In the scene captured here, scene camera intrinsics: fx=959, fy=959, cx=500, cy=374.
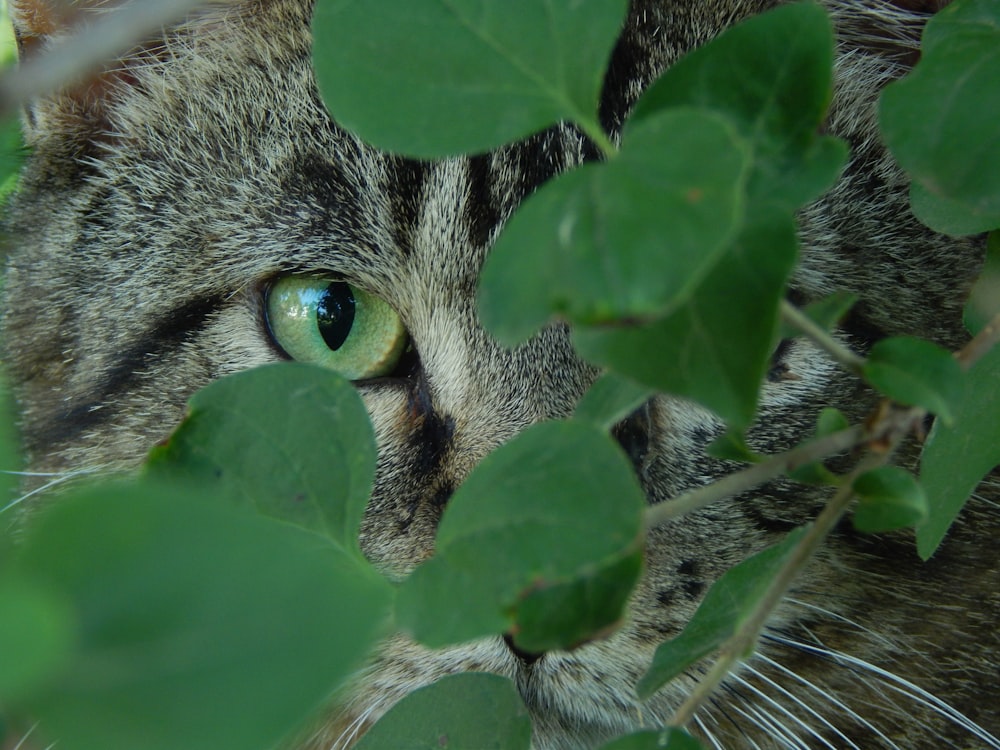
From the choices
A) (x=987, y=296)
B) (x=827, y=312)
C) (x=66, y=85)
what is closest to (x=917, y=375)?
(x=827, y=312)

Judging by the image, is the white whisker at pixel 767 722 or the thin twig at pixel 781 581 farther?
the white whisker at pixel 767 722

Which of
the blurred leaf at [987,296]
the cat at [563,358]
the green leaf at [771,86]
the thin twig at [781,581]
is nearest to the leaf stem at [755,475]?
the thin twig at [781,581]

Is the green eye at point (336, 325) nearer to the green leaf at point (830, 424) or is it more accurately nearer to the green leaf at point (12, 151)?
the green leaf at point (12, 151)

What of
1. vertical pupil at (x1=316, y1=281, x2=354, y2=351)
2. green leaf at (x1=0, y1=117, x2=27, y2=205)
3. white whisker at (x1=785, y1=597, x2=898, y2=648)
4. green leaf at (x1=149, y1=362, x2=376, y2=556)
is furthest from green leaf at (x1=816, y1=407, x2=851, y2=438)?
green leaf at (x1=0, y1=117, x2=27, y2=205)

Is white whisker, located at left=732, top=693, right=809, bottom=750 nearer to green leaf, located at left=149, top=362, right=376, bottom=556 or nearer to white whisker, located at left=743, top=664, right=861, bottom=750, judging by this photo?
white whisker, located at left=743, top=664, right=861, bottom=750

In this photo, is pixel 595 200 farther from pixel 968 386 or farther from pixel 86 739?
pixel 968 386
